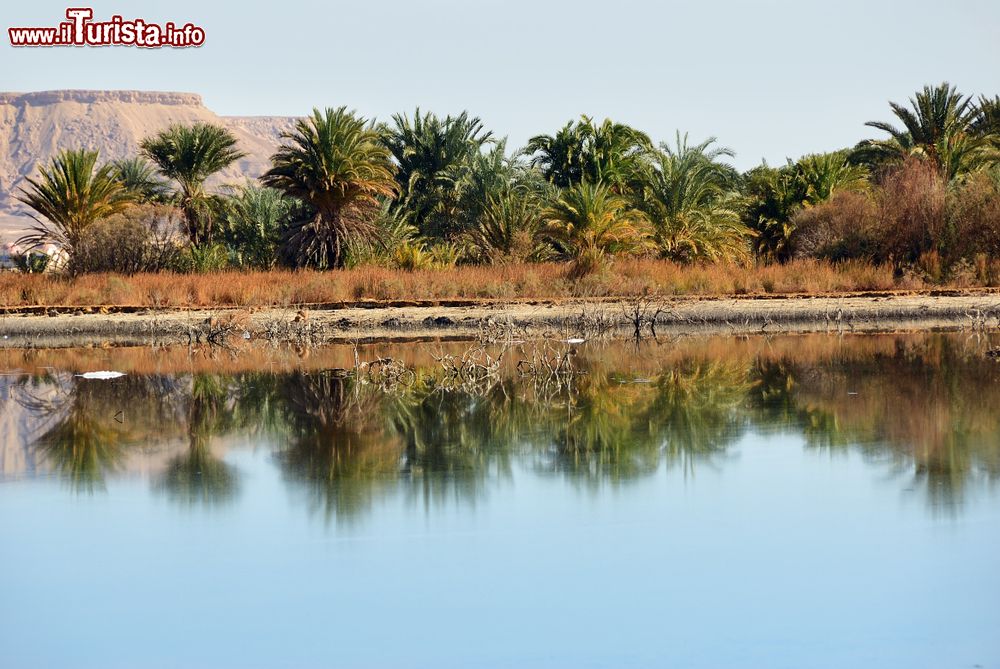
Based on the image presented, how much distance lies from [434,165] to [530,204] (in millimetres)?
7194

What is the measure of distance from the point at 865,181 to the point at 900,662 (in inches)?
1388

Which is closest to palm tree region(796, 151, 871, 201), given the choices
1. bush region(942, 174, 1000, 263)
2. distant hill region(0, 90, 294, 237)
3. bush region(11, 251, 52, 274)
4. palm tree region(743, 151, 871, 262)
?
palm tree region(743, 151, 871, 262)

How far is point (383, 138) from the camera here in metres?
41.1

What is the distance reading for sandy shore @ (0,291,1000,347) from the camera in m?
25.4

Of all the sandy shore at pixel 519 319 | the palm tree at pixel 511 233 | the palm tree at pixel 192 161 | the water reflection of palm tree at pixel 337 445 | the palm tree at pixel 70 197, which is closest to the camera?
the water reflection of palm tree at pixel 337 445

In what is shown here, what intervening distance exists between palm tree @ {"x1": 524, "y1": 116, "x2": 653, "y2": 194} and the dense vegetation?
5 centimetres

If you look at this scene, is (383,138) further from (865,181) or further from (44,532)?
(44,532)

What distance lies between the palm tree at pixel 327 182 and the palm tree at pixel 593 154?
8.69 meters

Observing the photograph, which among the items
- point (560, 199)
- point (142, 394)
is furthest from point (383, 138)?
point (142, 394)

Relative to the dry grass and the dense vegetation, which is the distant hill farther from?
the dry grass

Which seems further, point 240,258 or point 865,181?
point 865,181

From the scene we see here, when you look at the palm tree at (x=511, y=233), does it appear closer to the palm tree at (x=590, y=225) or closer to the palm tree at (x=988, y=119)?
the palm tree at (x=590, y=225)

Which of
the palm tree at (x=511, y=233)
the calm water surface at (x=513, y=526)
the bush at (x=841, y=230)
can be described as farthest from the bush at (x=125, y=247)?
the bush at (x=841, y=230)

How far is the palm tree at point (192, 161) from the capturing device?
37562 millimetres
